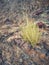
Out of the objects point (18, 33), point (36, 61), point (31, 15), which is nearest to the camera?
point (36, 61)

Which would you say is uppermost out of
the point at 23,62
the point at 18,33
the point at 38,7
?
the point at 38,7

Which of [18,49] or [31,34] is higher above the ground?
[31,34]

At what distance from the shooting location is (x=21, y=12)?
5781mm

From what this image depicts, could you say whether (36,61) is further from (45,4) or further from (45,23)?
(45,4)

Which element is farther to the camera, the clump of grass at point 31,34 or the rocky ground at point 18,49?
the clump of grass at point 31,34

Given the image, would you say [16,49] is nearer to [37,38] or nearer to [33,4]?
[37,38]

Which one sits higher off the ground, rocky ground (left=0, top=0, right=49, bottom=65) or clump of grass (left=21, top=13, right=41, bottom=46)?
clump of grass (left=21, top=13, right=41, bottom=46)

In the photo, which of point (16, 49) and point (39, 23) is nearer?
point (16, 49)

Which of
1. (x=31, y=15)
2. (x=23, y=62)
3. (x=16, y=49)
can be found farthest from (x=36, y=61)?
(x=31, y=15)

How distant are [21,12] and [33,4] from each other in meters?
0.48

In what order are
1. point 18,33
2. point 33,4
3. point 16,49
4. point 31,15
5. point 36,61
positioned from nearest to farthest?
point 36,61 < point 16,49 < point 18,33 < point 31,15 < point 33,4

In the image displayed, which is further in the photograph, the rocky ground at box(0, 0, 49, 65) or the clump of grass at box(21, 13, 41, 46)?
the clump of grass at box(21, 13, 41, 46)

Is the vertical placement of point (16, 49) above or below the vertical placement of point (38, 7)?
below

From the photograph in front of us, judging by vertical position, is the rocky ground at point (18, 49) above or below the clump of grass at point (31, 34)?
below
